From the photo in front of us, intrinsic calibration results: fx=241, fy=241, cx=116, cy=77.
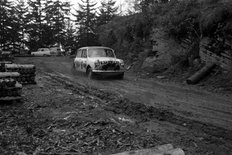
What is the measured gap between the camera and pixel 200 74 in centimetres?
1149

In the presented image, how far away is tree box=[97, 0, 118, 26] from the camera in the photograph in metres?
44.5

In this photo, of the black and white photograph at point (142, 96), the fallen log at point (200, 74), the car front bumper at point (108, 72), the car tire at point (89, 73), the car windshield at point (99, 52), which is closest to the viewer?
the black and white photograph at point (142, 96)

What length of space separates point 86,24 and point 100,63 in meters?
34.3

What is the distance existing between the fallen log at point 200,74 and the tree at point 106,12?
34107 millimetres

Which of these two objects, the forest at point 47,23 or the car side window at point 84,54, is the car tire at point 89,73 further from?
the forest at point 47,23

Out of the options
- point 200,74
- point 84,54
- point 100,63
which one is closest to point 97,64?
point 100,63

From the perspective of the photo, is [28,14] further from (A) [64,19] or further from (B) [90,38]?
(B) [90,38]

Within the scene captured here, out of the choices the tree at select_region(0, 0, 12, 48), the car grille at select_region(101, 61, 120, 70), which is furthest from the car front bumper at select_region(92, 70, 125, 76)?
the tree at select_region(0, 0, 12, 48)

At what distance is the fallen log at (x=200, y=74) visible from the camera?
11.3 m

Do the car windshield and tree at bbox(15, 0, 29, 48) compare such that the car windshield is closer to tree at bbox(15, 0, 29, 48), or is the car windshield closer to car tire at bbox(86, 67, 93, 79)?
car tire at bbox(86, 67, 93, 79)

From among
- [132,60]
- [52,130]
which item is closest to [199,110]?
[52,130]

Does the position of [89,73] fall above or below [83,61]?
below

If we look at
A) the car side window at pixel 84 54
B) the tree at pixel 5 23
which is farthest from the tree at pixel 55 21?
the car side window at pixel 84 54

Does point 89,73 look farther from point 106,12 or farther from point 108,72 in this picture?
point 106,12
